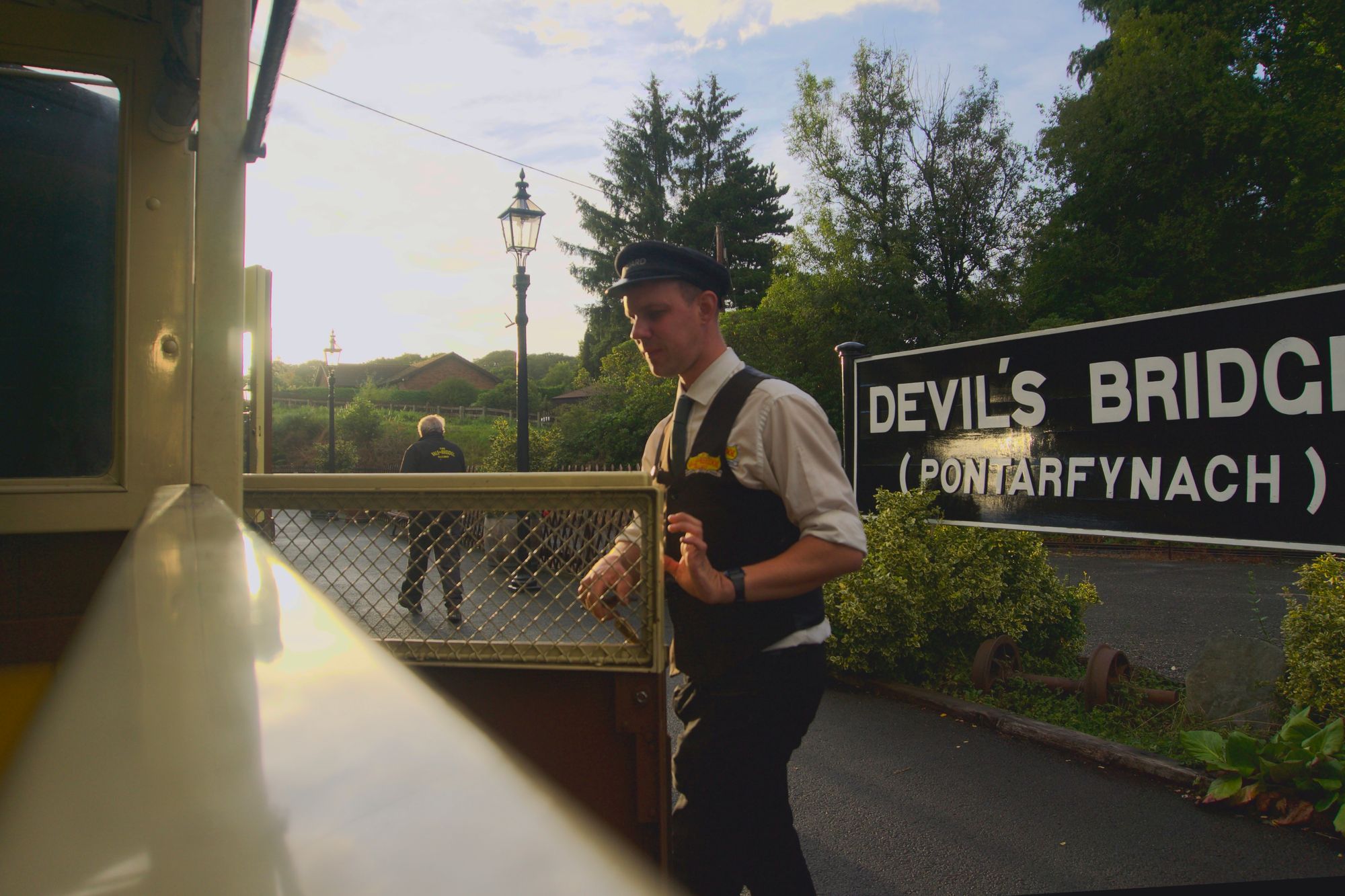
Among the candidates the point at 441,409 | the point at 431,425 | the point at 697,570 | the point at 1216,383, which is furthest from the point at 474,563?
the point at 441,409

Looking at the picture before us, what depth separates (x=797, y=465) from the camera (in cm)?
205

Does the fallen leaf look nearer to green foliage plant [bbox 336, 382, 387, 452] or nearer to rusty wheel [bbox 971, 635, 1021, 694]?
rusty wheel [bbox 971, 635, 1021, 694]

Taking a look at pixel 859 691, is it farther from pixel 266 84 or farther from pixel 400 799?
pixel 400 799

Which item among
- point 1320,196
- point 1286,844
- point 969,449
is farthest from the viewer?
point 1320,196

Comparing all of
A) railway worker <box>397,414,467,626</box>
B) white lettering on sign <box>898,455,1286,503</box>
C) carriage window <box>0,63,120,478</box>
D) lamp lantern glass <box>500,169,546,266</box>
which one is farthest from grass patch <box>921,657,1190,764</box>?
lamp lantern glass <box>500,169,546,266</box>

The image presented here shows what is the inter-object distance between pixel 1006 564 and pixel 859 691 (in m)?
1.34

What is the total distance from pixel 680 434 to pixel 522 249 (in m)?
9.15

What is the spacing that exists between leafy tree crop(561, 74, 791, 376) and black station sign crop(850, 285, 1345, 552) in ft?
109

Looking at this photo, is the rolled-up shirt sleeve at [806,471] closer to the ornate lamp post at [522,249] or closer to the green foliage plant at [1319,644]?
the green foliage plant at [1319,644]

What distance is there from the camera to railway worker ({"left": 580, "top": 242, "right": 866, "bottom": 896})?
1995 mm

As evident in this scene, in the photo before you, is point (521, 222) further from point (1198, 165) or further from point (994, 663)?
point (1198, 165)

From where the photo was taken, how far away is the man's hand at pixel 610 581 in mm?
1904

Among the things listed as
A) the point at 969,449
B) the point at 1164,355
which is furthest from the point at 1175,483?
the point at 969,449

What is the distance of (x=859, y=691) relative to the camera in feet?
18.0
